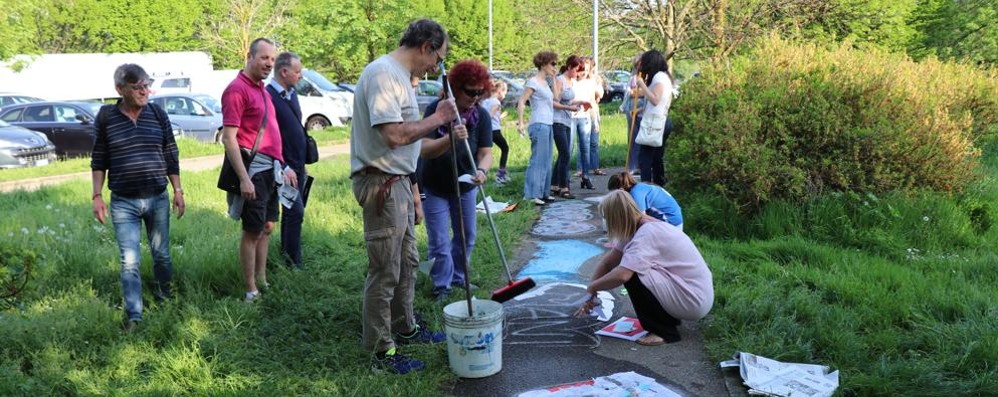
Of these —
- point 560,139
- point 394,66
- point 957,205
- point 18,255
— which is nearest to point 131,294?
point 18,255

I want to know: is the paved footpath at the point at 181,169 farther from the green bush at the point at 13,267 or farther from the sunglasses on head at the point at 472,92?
the sunglasses on head at the point at 472,92

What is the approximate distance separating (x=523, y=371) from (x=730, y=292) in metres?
1.70

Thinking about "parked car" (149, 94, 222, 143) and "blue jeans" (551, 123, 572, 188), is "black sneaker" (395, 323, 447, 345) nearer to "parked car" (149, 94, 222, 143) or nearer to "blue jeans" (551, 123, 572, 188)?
"blue jeans" (551, 123, 572, 188)

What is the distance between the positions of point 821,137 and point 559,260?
271 centimetres

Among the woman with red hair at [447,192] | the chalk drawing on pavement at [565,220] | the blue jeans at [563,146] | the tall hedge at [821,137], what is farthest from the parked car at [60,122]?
the tall hedge at [821,137]

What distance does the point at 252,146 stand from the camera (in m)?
4.78

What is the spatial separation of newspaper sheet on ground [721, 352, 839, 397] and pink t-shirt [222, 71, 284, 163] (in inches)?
126

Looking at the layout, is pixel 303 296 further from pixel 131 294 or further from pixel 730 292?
pixel 730 292

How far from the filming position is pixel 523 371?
3.95m

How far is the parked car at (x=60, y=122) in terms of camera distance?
16359mm

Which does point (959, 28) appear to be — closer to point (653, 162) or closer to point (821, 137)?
point (653, 162)

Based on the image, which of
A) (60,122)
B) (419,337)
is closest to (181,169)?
(60,122)

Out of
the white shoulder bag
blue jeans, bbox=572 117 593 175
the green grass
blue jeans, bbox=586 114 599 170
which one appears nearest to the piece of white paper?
blue jeans, bbox=572 117 593 175

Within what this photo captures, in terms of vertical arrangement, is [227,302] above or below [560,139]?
below
